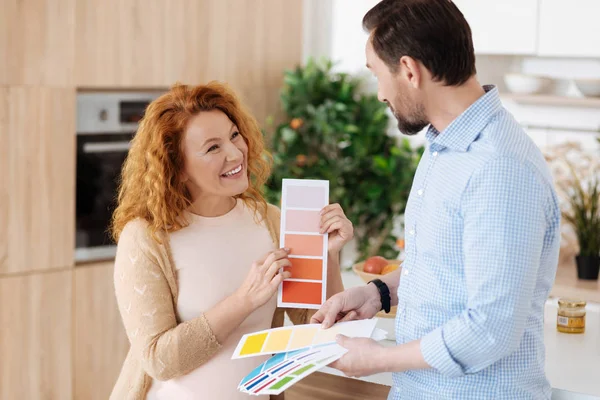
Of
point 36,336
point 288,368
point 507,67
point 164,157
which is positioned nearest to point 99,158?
point 36,336

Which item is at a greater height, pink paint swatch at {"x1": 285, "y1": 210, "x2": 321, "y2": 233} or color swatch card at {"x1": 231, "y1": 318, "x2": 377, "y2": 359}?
pink paint swatch at {"x1": 285, "y1": 210, "x2": 321, "y2": 233}

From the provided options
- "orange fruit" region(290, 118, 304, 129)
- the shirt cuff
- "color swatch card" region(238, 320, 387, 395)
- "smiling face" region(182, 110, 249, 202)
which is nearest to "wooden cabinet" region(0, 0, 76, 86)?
"orange fruit" region(290, 118, 304, 129)

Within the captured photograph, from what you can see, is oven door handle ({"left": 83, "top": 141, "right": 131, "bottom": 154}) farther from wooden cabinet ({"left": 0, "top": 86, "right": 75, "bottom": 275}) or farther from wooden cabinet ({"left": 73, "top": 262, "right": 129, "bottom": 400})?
wooden cabinet ({"left": 73, "top": 262, "right": 129, "bottom": 400})

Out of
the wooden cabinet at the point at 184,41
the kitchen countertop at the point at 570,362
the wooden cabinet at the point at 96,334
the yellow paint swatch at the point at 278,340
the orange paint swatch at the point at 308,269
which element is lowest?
the wooden cabinet at the point at 96,334

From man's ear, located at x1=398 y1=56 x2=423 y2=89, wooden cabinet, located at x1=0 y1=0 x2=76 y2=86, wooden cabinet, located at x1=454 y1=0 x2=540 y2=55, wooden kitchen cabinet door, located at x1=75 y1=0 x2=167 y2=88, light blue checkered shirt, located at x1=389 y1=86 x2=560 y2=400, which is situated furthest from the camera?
wooden cabinet, located at x1=454 y1=0 x2=540 y2=55

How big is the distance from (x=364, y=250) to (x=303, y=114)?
0.79 meters

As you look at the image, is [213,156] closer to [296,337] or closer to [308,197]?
[308,197]

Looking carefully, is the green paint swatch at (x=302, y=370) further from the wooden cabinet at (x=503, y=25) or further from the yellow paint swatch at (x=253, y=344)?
the wooden cabinet at (x=503, y=25)

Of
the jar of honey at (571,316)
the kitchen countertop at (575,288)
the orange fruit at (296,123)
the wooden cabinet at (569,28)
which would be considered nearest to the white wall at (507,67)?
the wooden cabinet at (569,28)

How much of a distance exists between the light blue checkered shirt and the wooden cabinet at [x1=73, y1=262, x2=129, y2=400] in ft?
7.87

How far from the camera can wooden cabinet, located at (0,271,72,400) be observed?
11.8 ft

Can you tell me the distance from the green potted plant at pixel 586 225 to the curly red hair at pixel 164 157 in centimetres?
198

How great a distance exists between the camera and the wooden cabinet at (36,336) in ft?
11.8

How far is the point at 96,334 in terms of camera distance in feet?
12.8
